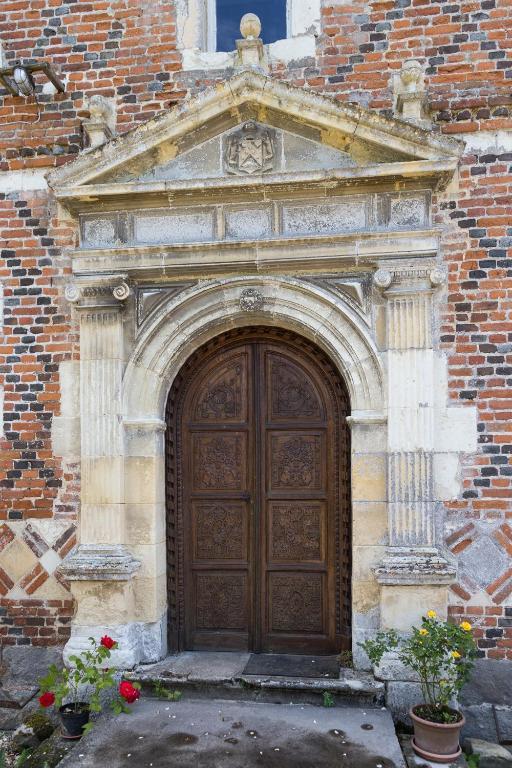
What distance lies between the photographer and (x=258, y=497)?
5461 mm

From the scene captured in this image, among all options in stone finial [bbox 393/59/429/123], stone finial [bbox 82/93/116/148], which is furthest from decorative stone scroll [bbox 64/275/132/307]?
stone finial [bbox 393/59/429/123]

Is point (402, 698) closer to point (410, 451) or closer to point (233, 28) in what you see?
point (410, 451)

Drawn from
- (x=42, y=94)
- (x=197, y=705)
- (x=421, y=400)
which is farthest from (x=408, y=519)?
(x=42, y=94)

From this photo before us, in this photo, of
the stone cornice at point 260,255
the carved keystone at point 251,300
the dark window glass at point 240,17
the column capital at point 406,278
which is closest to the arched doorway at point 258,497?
the carved keystone at point 251,300

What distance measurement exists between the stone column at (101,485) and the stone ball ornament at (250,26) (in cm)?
205

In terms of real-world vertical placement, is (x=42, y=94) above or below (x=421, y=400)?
above

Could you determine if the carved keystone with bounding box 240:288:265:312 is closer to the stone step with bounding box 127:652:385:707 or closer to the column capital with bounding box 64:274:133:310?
the column capital with bounding box 64:274:133:310

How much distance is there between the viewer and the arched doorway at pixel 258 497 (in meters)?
5.39

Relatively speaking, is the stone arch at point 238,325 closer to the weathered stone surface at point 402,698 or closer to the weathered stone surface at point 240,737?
the weathered stone surface at point 402,698

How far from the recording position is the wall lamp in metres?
5.44

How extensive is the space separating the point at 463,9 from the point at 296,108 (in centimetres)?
154

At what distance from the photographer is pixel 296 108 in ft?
16.6

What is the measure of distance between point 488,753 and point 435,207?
3.76 m

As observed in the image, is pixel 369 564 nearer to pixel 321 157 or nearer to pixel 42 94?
pixel 321 157
